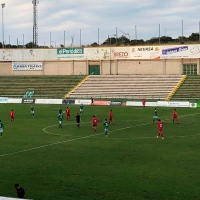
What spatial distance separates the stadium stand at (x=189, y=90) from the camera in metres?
71.4

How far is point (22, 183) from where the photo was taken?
67.1 feet

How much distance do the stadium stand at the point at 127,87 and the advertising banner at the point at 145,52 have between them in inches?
186

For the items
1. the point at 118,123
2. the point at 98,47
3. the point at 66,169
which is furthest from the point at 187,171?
the point at 98,47

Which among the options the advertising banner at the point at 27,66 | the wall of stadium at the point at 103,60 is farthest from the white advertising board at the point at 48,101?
the advertising banner at the point at 27,66

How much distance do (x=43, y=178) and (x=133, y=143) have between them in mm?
11564

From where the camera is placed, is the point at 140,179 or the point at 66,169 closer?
the point at 140,179

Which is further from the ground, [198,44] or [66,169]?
[198,44]

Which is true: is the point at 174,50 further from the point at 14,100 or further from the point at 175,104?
the point at 14,100

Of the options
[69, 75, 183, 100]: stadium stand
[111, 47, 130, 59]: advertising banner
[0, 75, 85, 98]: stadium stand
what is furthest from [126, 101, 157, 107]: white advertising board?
[111, 47, 130, 59]: advertising banner

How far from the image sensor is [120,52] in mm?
90062

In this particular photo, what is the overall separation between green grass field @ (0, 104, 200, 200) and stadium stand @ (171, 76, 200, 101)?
29535 mm

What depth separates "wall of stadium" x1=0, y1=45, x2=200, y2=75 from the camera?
85.9 metres

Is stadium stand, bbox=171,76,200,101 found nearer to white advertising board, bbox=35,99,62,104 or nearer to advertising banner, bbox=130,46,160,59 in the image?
advertising banner, bbox=130,46,160,59

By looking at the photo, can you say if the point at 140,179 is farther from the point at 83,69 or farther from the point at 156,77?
the point at 83,69
